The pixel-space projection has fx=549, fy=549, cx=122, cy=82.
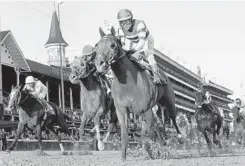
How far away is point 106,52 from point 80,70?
6831 mm

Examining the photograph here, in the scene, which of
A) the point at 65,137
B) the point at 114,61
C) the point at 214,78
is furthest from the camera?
the point at 214,78

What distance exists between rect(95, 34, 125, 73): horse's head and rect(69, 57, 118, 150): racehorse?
20.5 feet

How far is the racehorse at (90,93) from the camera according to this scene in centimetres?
1625

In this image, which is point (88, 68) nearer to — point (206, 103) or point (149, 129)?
point (206, 103)

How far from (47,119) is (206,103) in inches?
208

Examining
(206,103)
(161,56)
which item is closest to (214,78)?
(161,56)

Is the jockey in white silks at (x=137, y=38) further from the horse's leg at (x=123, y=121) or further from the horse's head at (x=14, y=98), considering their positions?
the horse's head at (x=14, y=98)

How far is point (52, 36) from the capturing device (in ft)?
316

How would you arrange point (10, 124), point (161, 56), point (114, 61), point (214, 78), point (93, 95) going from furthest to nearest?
point (214, 78) → point (161, 56) → point (10, 124) → point (93, 95) → point (114, 61)

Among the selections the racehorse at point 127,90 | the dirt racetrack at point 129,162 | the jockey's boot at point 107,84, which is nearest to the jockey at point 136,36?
the racehorse at point 127,90

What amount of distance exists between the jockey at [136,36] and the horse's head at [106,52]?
4.50 ft

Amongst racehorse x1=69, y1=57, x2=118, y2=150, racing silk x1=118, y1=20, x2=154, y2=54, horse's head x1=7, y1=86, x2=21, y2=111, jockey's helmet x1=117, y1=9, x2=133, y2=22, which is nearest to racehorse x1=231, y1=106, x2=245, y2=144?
racehorse x1=69, y1=57, x2=118, y2=150

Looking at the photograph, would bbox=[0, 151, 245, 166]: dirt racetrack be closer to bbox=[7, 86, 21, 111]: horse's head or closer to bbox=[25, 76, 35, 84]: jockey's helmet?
bbox=[7, 86, 21, 111]: horse's head

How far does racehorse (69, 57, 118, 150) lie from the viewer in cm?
1625
